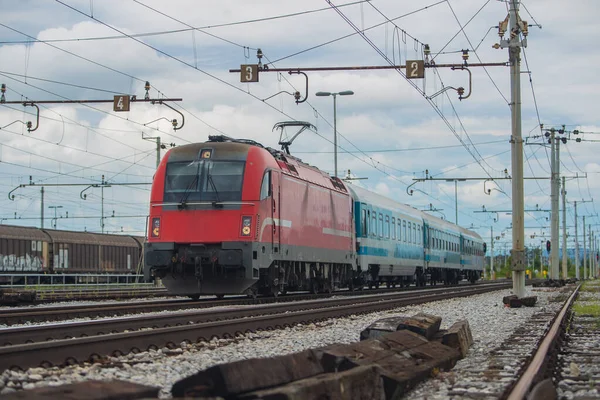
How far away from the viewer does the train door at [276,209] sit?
20.0 meters

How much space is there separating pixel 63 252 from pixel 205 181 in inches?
933

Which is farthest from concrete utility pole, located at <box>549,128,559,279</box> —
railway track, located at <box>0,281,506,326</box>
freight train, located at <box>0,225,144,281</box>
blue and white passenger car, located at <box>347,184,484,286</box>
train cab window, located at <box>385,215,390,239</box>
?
railway track, located at <box>0,281,506,326</box>

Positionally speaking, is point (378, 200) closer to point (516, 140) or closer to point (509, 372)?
point (516, 140)

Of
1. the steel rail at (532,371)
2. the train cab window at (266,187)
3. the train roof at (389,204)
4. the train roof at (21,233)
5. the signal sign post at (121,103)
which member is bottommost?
the steel rail at (532,371)

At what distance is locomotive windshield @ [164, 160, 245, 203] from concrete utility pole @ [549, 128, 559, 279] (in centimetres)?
3242

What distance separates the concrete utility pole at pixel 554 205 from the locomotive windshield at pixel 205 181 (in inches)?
1276

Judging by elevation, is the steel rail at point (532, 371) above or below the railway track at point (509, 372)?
above

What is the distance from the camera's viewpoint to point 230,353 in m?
10.2

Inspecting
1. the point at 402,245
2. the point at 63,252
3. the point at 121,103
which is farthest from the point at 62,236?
the point at 121,103

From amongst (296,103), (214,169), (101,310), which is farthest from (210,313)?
(296,103)

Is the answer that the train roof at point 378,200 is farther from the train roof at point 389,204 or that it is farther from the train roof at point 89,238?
the train roof at point 89,238

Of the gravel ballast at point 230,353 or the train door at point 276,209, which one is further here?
the train door at point 276,209

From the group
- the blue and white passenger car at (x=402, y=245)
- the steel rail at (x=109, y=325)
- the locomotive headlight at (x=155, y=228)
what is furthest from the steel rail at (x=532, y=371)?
the blue and white passenger car at (x=402, y=245)

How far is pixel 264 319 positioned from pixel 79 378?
6.01 metres
